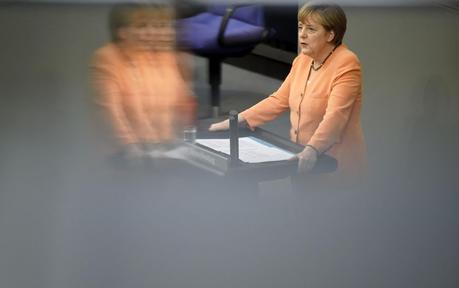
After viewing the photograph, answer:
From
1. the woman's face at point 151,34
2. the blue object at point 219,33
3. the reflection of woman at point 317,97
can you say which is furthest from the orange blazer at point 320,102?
the woman's face at point 151,34

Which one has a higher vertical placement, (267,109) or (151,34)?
(151,34)

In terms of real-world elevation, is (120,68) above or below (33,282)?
above

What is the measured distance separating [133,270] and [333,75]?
0.64m

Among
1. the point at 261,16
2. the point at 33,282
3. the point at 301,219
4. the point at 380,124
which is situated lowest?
the point at 33,282

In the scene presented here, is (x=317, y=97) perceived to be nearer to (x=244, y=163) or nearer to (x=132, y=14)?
(x=244, y=163)

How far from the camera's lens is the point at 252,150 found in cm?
165

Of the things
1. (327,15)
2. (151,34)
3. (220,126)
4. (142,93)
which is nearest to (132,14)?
(151,34)

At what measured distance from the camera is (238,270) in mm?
1708

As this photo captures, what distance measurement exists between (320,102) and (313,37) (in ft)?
0.48

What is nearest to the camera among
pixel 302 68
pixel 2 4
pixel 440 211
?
pixel 2 4

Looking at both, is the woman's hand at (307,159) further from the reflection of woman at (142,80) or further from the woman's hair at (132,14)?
the woman's hair at (132,14)

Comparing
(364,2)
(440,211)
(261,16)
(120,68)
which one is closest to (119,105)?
(120,68)

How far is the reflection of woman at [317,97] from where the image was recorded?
1.63m

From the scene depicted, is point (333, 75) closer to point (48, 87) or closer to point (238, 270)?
point (238, 270)
